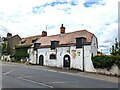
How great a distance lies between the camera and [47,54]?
48.1 m

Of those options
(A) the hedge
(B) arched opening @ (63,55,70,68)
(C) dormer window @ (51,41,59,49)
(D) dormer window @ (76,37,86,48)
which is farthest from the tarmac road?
(C) dormer window @ (51,41,59,49)

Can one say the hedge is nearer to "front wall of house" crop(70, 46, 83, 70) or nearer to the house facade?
the house facade

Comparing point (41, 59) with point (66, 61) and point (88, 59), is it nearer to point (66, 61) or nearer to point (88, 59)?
point (66, 61)

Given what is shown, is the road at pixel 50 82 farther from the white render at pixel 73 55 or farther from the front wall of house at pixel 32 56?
the front wall of house at pixel 32 56

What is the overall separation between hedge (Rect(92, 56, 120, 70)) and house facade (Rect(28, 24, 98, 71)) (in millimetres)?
1280

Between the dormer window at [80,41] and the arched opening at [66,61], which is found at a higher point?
the dormer window at [80,41]

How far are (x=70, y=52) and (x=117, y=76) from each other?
11348mm

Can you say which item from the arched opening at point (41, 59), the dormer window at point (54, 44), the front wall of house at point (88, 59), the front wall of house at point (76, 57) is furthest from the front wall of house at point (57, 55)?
the front wall of house at point (88, 59)

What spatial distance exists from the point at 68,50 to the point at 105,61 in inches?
355

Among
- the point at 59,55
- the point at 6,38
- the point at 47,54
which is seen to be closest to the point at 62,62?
the point at 59,55

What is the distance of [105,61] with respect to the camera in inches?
1412

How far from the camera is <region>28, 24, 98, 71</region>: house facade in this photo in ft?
132

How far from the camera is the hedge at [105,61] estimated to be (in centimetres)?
3450

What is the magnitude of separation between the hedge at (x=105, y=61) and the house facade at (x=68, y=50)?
1280 mm
